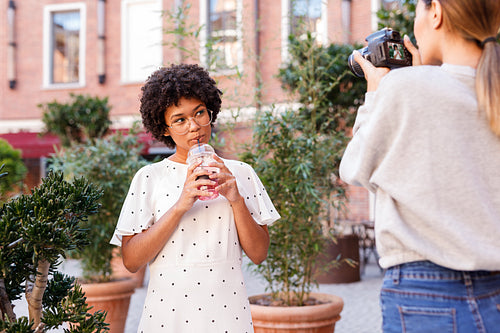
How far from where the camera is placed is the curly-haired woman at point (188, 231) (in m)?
1.70

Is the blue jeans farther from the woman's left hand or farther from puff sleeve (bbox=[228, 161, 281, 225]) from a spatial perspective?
puff sleeve (bbox=[228, 161, 281, 225])

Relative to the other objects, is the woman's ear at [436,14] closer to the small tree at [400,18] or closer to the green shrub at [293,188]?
the green shrub at [293,188]

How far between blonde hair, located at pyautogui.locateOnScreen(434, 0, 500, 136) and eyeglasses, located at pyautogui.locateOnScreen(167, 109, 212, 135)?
0.96m

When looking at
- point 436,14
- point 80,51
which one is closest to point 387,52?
point 436,14

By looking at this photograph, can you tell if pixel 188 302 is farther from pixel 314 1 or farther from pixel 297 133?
pixel 314 1

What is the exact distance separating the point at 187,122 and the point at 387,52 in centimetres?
80

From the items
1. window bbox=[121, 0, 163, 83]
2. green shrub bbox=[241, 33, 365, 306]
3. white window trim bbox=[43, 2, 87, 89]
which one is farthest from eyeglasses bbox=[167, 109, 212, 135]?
white window trim bbox=[43, 2, 87, 89]

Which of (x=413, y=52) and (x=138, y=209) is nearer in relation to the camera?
(x=413, y=52)

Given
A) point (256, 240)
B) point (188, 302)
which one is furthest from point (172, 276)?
point (256, 240)

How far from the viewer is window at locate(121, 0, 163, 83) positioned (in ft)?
42.0

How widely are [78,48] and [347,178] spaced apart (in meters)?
13.6

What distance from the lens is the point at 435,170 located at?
1090 millimetres

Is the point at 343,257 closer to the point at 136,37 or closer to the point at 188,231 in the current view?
the point at 188,231

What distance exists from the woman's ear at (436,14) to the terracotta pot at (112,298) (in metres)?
3.89
